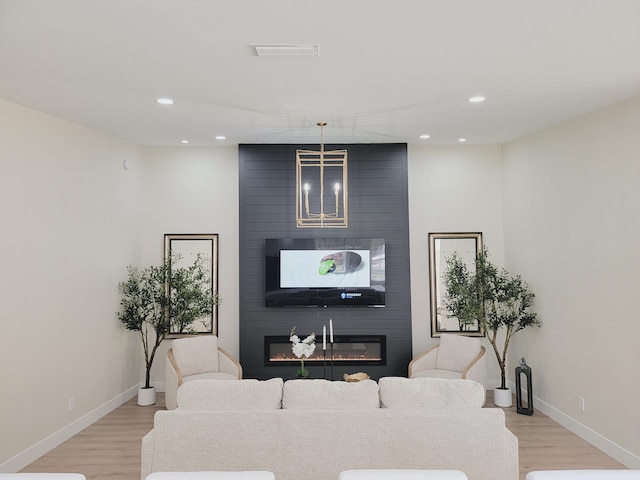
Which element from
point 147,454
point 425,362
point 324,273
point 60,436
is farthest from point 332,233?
point 147,454

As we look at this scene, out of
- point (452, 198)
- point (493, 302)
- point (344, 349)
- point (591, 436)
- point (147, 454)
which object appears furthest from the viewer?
point (452, 198)

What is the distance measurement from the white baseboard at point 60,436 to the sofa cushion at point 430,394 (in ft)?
10.0

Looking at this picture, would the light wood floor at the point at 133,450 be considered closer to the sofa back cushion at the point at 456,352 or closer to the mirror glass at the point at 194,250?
the sofa back cushion at the point at 456,352

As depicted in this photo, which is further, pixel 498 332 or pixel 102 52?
pixel 498 332

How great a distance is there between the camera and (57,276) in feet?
15.1

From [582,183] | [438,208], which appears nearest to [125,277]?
[438,208]

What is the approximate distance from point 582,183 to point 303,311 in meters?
3.31

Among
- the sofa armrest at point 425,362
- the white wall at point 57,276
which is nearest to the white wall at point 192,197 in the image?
the white wall at point 57,276

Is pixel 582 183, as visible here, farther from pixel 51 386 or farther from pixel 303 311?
pixel 51 386

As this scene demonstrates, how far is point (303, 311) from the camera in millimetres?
6078

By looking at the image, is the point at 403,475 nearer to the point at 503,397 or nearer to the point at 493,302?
the point at 503,397

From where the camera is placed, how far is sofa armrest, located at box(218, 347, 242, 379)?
5.47 m

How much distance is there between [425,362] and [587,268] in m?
1.96

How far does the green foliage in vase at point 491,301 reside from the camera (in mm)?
5578
